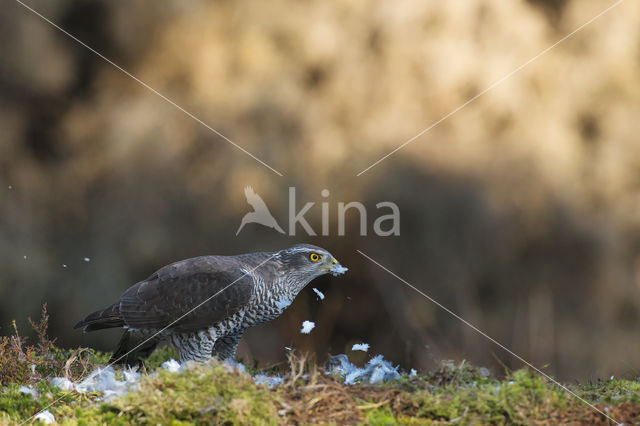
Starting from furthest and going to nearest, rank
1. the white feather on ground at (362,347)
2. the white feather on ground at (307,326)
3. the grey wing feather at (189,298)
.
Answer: the white feather on ground at (307,326) → the white feather on ground at (362,347) → the grey wing feather at (189,298)

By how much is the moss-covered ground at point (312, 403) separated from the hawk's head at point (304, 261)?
1483 millimetres

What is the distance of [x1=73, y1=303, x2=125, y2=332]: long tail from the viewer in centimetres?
374

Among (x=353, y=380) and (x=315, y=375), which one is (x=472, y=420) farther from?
(x=353, y=380)

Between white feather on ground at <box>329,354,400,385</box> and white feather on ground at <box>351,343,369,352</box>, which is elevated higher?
white feather on ground at <box>329,354,400,385</box>

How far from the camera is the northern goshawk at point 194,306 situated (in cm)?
373

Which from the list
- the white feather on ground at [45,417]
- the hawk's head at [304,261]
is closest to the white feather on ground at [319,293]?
the hawk's head at [304,261]

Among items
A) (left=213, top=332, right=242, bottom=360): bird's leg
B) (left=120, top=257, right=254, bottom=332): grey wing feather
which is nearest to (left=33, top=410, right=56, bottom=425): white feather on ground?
(left=120, top=257, right=254, bottom=332): grey wing feather

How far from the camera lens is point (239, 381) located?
90.1 inches

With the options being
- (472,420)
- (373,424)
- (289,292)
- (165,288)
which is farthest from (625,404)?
(165,288)

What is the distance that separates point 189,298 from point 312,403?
1660 mm

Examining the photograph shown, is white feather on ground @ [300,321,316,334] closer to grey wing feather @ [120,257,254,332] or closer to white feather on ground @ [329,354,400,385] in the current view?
grey wing feather @ [120,257,254,332]

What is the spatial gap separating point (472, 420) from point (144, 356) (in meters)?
2.38

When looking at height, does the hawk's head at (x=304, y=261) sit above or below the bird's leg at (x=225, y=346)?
above

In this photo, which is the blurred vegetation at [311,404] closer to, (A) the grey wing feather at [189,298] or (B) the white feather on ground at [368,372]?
(B) the white feather on ground at [368,372]
